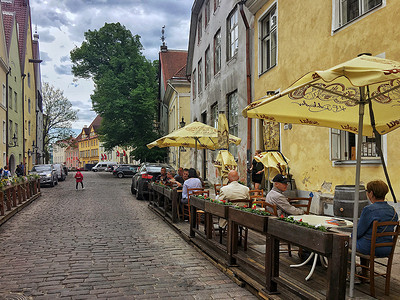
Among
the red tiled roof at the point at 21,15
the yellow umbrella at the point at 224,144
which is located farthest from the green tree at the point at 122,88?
the yellow umbrella at the point at 224,144

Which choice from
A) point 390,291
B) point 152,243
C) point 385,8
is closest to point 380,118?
point 390,291

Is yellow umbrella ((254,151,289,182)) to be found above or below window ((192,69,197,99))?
below

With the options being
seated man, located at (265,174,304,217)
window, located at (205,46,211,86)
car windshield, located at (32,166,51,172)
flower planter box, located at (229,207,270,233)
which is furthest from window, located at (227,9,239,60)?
car windshield, located at (32,166,51,172)

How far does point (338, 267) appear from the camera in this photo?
11.4 ft

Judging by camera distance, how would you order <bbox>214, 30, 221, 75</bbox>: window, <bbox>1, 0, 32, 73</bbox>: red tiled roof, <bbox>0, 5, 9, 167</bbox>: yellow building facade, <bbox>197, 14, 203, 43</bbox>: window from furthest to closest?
1. <bbox>1, 0, 32, 73</bbox>: red tiled roof
2. <bbox>0, 5, 9, 167</bbox>: yellow building facade
3. <bbox>197, 14, 203, 43</bbox>: window
4. <bbox>214, 30, 221, 75</bbox>: window

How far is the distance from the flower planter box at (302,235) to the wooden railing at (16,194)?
9.07m

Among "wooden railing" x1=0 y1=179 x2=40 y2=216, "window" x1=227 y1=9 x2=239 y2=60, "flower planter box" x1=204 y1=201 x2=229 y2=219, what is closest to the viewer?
"flower planter box" x1=204 y1=201 x2=229 y2=219

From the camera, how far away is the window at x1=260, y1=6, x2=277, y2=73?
1373cm

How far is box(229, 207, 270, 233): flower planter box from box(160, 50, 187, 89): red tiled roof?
34.5 meters

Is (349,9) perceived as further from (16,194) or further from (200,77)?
(200,77)

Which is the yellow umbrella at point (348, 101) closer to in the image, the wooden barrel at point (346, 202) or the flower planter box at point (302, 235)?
the flower planter box at point (302, 235)

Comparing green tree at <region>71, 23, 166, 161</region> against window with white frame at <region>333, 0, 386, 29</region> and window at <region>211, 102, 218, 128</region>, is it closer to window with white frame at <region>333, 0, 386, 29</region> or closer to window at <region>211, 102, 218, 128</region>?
window at <region>211, 102, 218, 128</region>

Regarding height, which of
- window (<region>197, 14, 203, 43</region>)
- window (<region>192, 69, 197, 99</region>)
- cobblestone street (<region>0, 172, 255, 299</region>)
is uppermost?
window (<region>197, 14, 203, 43</region>)

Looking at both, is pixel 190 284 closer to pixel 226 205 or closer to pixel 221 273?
pixel 221 273
